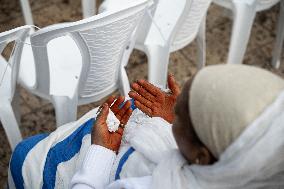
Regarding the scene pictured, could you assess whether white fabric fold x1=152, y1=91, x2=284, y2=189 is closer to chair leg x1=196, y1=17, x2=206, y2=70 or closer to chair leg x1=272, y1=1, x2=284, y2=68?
chair leg x1=196, y1=17, x2=206, y2=70

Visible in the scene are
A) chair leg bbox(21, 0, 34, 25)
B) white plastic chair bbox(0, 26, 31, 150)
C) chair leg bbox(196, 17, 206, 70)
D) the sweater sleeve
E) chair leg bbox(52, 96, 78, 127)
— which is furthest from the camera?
chair leg bbox(21, 0, 34, 25)

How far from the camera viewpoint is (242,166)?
100 cm

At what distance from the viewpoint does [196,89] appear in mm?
1008

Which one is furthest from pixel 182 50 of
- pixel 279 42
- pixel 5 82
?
pixel 5 82

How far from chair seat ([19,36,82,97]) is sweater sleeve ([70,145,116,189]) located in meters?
0.60

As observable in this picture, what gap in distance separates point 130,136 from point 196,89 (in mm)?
464

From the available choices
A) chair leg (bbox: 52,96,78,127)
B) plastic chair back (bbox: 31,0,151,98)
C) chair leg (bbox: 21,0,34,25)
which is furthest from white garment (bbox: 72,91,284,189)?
chair leg (bbox: 21,0,34,25)

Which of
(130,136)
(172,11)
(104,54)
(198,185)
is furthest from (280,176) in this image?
(172,11)

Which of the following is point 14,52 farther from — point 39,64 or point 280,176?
point 280,176

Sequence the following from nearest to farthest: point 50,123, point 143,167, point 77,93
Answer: point 143,167, point 77,93, point 50,123

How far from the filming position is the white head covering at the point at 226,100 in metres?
0.97

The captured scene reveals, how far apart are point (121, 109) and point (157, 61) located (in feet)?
2.18

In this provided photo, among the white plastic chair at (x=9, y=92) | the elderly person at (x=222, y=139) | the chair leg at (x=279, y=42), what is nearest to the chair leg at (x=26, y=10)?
the white plastic chair at (x=9, y=92)

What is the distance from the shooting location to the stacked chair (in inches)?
63.4
